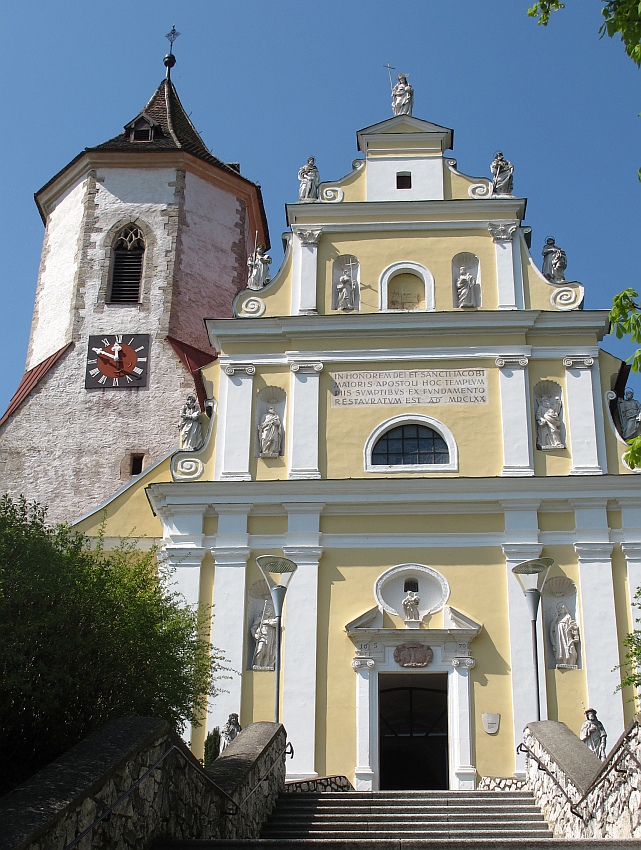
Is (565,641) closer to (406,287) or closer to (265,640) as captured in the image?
(265,640)

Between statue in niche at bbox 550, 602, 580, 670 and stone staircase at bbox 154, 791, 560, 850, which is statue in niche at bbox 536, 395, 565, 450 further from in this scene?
stone staircase at bbox 154, 791, 560, 850

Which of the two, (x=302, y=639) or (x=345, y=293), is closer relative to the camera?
(x=302, y=639)

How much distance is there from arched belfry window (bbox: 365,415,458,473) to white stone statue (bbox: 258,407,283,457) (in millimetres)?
1567

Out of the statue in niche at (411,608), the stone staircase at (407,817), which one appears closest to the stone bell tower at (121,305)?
the statue in niche at (411,608)

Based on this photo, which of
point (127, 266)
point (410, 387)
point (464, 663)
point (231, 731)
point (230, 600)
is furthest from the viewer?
point (127, 266)

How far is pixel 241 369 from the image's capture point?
1994cm

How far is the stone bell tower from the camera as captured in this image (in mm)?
23000

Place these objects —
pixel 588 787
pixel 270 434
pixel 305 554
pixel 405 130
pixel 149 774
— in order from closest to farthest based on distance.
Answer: pixel 149 774
pixel 588 787
pixel 305 554
pixel 270 434
pixel 405 130

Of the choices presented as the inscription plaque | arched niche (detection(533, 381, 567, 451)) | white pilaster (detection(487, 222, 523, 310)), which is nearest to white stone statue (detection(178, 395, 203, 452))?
the inscription plaque

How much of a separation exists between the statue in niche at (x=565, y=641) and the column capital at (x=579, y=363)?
452 cm

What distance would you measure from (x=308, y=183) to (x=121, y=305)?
18.3ft

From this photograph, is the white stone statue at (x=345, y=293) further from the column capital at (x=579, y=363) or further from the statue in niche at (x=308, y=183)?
the column capital at (x=579, y=363)

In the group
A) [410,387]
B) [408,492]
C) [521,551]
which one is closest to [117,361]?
[410,387]

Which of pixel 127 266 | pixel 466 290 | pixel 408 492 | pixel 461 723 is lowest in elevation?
pixel 461 723
